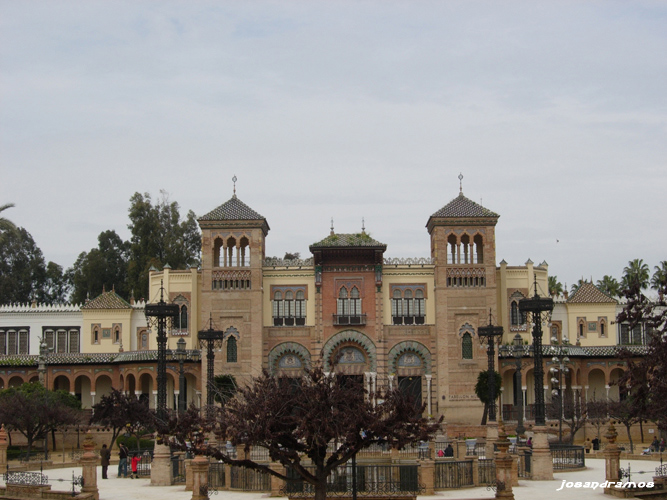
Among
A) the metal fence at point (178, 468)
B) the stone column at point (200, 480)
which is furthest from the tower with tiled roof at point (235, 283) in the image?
the stone column at point (200, 480)

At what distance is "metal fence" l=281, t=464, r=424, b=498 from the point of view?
22.3m

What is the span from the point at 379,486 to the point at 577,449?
10167 millimetres

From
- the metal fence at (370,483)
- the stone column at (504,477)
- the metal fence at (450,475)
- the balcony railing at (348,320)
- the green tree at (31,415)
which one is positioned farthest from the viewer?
the balcony railing at (348,320)

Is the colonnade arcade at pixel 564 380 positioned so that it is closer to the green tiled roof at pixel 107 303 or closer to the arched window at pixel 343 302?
the arched window at pixel 343 302

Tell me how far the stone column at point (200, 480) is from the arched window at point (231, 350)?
28.7 meters

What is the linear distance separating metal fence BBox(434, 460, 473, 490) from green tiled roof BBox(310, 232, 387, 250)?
24558mm

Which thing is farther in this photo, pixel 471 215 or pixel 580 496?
pixel 471 215

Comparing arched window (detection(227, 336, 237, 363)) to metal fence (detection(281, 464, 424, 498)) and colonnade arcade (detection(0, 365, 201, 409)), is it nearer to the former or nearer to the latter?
colonnade arcade (detection(0, 365, 201, 409))

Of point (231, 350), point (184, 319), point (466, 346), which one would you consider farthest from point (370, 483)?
point (184, 319)

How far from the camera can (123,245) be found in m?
73.4

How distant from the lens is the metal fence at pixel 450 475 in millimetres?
25453

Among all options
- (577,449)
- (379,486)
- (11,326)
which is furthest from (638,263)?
(379,486)

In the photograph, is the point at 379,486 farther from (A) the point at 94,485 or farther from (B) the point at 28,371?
(B) the point at 28,371

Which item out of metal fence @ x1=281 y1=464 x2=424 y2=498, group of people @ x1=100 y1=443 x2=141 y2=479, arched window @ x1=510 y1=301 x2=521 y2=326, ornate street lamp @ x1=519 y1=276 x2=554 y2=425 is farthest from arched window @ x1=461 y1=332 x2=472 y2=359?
metal fence @ x1=281 y1=464 x2=424 y2=498
